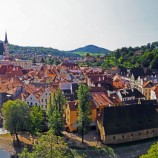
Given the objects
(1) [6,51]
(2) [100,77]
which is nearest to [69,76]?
(2) [100,77]

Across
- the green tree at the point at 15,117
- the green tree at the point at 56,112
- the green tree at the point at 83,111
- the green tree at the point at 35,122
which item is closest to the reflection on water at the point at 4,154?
the green tree at the point at 15,117

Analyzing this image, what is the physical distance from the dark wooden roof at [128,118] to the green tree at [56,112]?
6130 millimetres

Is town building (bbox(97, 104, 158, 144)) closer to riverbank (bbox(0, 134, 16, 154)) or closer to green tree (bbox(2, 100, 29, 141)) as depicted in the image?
green tree (bbox(2, 100, 29, 141))

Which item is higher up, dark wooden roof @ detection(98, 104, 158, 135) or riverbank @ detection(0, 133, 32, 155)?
dark wooden roof @ detection(98, 104, 158, 135)

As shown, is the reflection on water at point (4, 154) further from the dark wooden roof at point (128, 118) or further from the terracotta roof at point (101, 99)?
the terracotta roof at point (101, 99)

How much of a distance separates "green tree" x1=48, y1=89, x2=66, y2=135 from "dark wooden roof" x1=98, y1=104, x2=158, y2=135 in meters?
6.13

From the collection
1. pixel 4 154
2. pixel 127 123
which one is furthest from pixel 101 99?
pixel 4 154

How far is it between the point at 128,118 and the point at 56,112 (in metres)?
10.9

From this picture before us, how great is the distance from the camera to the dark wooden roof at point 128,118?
4658 centimetres

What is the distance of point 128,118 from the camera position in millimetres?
48219

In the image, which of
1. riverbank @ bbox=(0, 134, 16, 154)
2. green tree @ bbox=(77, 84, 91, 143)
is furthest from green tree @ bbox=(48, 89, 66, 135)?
riverbank @ bbox=(0, 134, 16, 154)

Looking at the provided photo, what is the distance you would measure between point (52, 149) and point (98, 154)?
1713 centimetres

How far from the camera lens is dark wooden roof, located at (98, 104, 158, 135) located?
46581 millimetres

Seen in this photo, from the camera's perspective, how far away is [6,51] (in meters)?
168
